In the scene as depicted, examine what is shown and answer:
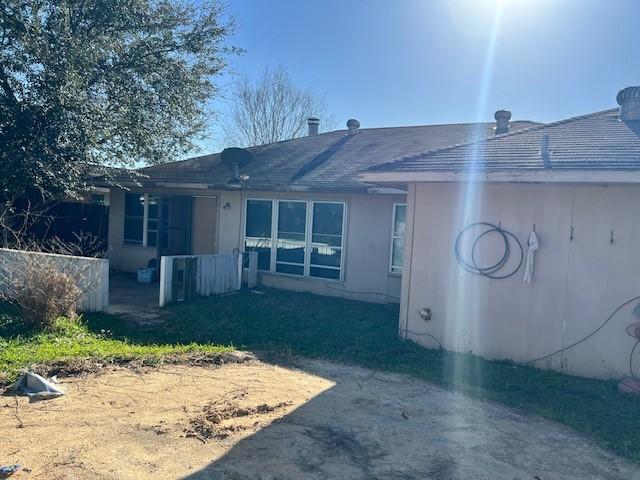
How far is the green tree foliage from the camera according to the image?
32.0 ft

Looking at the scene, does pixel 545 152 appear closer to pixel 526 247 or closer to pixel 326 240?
pixel 526 247

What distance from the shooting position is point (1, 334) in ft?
21.2

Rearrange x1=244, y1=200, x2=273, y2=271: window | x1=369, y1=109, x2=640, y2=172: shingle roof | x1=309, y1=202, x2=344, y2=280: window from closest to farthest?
x1=369, y1=109, x2=640, y2=172: shingle roof
x1=309, y1=202, x2=344, y2=280: window
x1=244, y1=200, x2=273, y2=271: window

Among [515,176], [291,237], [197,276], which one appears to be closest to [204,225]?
[291,237]

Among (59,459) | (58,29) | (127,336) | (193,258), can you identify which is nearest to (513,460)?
(59,459)

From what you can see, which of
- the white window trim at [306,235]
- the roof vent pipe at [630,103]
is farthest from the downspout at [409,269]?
the roof vent pipe at [630,103]

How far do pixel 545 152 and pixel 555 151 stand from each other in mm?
123

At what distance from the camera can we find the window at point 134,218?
13.6 meters

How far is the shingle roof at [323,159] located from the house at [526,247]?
9.90ft

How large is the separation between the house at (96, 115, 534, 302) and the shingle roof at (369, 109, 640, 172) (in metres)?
2.42

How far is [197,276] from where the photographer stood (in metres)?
9.77

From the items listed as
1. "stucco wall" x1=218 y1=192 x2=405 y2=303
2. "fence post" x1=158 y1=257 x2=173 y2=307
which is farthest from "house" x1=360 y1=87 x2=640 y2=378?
"fence post" x1=158 y1=257 x2=173 y2=307

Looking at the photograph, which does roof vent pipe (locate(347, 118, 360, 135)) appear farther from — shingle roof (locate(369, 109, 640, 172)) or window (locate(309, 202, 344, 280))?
shingle roof (locate(369, 109, 640, 172))

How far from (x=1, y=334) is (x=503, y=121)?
35.0 feet
